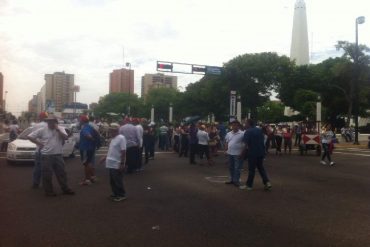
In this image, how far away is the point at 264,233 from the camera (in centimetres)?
680

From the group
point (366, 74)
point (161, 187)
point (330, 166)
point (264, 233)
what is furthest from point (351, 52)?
point (264, 233)

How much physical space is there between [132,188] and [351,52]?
34.5m

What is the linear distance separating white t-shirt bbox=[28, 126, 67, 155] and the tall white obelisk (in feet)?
258

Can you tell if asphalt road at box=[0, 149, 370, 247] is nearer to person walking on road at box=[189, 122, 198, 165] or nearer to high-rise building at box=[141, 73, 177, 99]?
person walking on road at box=[189, 122, 198, 165]

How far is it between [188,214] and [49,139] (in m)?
3.64

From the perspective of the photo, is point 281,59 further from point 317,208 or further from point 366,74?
point 317,208

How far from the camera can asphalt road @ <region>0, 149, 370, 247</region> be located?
643 cm

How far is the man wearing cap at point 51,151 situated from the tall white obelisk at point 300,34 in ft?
258

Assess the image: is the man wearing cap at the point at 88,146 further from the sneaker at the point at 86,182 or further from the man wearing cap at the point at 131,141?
the man wearing cap at the point at 131,141

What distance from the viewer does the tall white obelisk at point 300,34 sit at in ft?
275

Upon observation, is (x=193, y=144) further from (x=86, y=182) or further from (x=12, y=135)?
(x=12, y=135)

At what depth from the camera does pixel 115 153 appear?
9.25 metres

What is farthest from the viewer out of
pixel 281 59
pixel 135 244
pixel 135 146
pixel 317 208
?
pixel 281 59

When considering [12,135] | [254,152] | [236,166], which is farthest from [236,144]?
[12,135]
